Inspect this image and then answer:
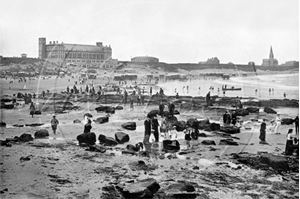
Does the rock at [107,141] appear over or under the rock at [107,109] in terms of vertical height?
under

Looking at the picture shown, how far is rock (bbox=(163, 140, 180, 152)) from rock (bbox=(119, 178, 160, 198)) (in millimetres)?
2325

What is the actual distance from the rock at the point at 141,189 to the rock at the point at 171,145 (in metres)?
2.32

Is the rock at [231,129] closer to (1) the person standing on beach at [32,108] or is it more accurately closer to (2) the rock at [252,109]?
(2) the rock at [252,109]

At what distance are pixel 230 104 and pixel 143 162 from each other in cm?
759

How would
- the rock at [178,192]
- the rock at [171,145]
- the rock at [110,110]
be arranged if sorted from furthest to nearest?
the rock at [110,110] → the rock at [171,145] → the rock at [178,192]

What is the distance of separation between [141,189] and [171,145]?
9.43 feet

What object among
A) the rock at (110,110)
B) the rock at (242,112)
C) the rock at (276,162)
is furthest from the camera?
the rock at (110,110)

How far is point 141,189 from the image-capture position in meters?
6.62

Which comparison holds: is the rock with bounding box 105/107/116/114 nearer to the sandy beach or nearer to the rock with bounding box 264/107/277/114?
the sandy beach

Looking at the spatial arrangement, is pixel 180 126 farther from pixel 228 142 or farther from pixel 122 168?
pixel 122 168

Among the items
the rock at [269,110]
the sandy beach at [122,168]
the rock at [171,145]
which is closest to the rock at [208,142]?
the sandy beach at [122,168]

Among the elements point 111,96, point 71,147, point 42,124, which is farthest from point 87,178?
point 111,96

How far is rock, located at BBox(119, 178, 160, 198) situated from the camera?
6.58m

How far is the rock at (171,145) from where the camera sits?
30.5ft
